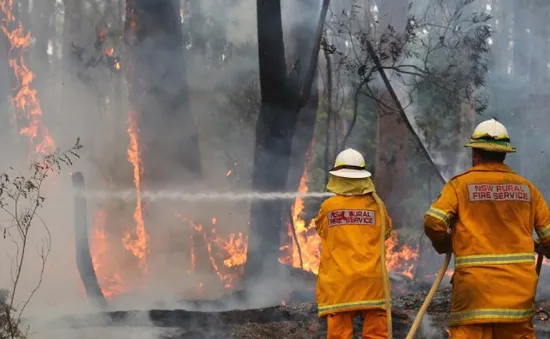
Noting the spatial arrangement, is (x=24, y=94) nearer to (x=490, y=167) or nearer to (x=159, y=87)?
(x=159, y=87)

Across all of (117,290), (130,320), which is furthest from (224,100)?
(130,320)

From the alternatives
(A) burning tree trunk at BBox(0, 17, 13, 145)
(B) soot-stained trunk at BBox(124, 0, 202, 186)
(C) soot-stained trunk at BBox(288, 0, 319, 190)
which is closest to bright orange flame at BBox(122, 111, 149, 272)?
(B) soot-stained trunk at BBox(124, 0, 202, 186)

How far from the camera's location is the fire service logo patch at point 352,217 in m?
Result: 4.38

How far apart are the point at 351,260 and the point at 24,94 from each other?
24.5 feet

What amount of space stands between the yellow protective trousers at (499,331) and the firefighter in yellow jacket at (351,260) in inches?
35.7

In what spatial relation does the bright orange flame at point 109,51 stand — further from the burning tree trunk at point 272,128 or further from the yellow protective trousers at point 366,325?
the yellow protective trousers at point 366,325

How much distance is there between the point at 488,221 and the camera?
3.52 meters

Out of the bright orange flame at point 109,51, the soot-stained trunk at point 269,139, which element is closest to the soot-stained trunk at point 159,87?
the bright orange flame at point 109,51

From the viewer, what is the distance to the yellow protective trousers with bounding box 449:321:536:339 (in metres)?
3.45

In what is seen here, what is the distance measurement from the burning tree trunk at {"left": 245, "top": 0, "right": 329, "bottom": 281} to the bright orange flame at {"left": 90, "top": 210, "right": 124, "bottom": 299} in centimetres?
218

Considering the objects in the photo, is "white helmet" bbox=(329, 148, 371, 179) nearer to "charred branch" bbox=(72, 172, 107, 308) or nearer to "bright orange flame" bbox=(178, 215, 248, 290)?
"charred branch" bbox=(72, 172, 107, 308)

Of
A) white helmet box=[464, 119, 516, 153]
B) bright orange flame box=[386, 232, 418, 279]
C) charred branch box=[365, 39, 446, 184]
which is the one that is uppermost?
charred branch box=[365, 39, 446, 184]

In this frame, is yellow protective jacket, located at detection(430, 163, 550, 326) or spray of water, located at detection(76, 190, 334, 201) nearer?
yellow protective jacket, located at detection(430, 163, 550, 326)

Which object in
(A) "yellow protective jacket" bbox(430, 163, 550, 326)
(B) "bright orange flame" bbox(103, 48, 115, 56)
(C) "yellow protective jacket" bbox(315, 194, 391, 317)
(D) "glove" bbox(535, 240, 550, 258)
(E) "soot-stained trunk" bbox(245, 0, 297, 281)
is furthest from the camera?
(E) "soot-stained trunk" bbox(245, 0, 297, 281)
